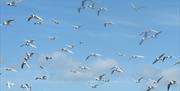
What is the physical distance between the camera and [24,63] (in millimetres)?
140000

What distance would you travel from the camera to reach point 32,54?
470ft

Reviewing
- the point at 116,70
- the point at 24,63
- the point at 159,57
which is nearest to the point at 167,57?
the point at 159,57

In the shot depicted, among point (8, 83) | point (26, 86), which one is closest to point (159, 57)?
point (26, 86)

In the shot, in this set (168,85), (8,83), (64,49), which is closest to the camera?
(168,85)

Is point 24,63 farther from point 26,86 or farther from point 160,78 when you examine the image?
point 160,78

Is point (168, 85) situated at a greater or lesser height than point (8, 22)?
lesser

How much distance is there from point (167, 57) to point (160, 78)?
172 inches

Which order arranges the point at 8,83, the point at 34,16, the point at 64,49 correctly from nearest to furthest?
1. the point at 34,16
2. the point at 64,49
3. the point at 8,83

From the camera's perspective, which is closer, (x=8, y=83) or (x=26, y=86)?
(x=26, y=86)

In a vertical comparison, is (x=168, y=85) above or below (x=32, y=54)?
below

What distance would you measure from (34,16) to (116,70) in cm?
2101

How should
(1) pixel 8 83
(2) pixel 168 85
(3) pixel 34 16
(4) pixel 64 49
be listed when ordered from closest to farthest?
(2) pixel 168 85 < (3) pixel 34 16 < (4) pixel 64 49 < (1) pixel 8 83

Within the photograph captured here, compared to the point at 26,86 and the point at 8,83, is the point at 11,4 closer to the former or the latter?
the point at 26,86

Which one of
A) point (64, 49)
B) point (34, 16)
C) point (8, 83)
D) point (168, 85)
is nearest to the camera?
point (168, 85)
